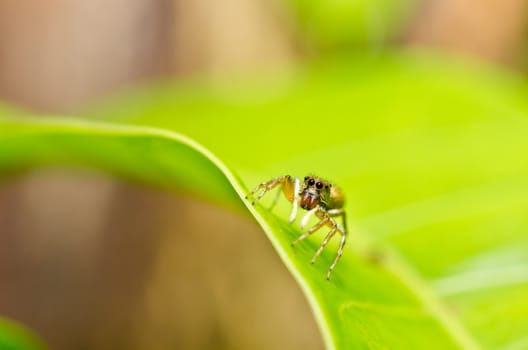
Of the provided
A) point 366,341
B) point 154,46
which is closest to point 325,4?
point 366,341

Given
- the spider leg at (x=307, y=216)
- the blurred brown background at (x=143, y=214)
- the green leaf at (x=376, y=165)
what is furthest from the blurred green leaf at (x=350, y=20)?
the spider leg at (x=307, y=216)

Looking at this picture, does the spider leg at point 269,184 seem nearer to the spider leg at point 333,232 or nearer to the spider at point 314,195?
the spider at point 314,195

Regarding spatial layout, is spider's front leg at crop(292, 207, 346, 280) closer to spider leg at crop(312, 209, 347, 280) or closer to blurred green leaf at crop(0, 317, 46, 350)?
spider leg at crop(312, 209, 347, 280)

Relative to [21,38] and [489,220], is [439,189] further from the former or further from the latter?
[21,38]

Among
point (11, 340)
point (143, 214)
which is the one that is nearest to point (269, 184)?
point (11, 340)

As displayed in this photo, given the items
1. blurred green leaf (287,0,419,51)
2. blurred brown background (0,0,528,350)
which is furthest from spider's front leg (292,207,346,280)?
blurred brown background (0,0,528,350)

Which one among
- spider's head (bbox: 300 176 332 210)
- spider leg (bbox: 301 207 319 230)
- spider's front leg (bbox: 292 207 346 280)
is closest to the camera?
spider's front leg (bbox: 292 207 346 280)
